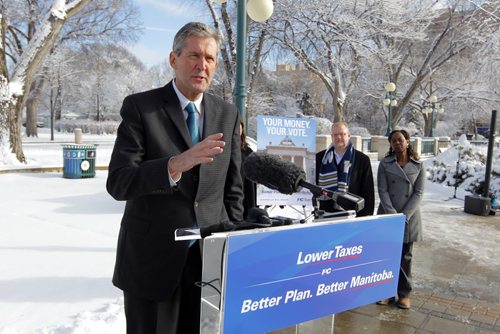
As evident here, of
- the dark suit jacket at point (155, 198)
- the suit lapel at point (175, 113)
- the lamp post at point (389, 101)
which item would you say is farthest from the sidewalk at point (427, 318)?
the lamp post at point (389, 101)

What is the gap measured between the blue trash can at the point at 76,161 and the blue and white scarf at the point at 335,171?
9611 millimetres

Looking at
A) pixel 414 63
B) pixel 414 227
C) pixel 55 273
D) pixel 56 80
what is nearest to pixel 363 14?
pixel 414 63

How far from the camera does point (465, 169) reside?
13.0 metres

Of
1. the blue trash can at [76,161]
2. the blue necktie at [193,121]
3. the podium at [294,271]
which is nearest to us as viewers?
the podium at [294,271]

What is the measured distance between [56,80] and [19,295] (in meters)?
35.8

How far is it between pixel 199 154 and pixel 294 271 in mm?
561

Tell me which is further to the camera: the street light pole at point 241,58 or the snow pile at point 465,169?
the snow pile at point 465,169

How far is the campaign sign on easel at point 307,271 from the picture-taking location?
140cm

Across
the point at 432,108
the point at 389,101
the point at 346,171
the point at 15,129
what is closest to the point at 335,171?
the point at 346,171

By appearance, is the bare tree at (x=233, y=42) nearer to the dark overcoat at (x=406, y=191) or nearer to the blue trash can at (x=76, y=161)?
the blue trash can at (x=76, y=161)

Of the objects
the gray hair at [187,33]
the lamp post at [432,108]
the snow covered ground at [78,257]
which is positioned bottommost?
the snow covered ground at [78,257]

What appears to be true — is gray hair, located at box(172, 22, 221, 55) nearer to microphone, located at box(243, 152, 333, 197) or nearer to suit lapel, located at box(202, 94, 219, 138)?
suit lapel, located at box(202, 94, 219, 138)

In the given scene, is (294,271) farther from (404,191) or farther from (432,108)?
(432,108)

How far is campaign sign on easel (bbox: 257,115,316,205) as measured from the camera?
5289mm
